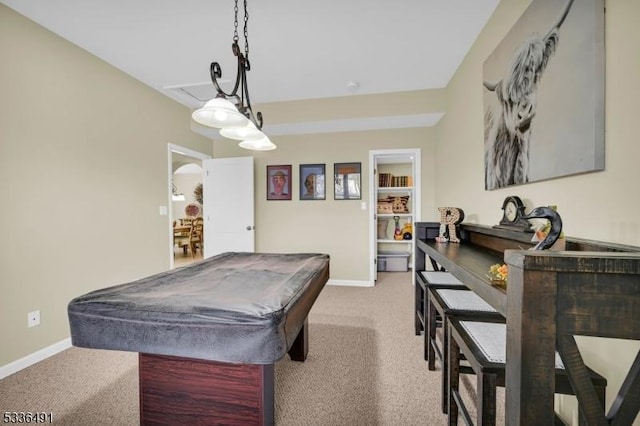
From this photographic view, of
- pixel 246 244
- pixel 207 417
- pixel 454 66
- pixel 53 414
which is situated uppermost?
pixel 454 66

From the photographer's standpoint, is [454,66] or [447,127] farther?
[447,127]

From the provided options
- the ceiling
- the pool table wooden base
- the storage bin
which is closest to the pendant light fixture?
the ceiling

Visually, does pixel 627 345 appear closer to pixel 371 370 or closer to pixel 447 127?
pixel 371 370

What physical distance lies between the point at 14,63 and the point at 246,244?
9.19 feet

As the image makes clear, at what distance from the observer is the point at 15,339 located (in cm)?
187

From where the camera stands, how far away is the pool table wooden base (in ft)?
3.78

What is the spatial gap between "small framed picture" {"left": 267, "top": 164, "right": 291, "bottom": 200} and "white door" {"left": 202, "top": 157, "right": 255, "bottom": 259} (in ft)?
1.06

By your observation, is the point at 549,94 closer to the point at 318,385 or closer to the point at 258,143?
the point at 258,143

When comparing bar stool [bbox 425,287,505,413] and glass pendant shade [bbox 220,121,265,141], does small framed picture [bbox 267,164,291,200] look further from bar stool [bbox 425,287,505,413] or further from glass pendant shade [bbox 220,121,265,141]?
bar stool [bbox 425,287,505,413]

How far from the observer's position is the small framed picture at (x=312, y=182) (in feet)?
12.9

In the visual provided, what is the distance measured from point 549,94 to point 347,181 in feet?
8.82

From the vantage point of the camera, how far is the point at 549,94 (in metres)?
1.28

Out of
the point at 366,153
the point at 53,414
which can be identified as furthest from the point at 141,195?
the point at 366,153

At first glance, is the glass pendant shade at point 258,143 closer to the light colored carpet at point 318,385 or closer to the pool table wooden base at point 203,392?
the pool table wooden base at point 203,392
